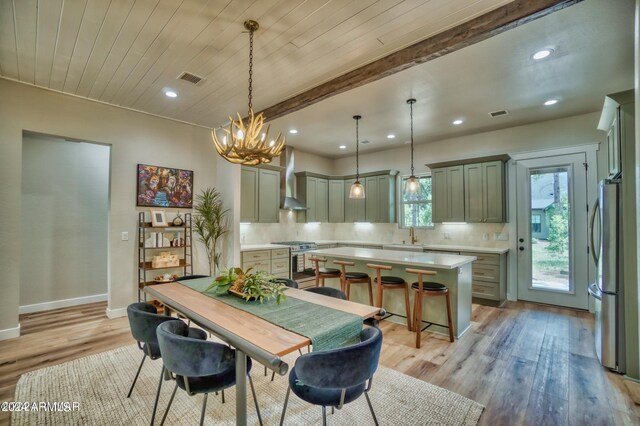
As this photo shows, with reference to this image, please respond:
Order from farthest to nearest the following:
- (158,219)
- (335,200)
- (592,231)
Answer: (335,200) < (158,219) < (592,231)

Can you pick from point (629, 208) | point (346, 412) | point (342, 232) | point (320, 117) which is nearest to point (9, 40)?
point (320, 117)

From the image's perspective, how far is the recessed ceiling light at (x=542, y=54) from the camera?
2.83m

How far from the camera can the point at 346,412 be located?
216 cm

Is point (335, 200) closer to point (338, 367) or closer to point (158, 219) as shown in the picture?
point (158, 219)

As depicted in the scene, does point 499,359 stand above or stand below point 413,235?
below

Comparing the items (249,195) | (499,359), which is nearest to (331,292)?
(499,359)

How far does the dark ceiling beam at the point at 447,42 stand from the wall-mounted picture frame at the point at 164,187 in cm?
250

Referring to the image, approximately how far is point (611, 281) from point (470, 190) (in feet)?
9.20

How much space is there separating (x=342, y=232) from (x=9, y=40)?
6379 millimetres

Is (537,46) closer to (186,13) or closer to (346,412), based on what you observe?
(186,13)

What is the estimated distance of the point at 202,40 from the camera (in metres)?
2.63

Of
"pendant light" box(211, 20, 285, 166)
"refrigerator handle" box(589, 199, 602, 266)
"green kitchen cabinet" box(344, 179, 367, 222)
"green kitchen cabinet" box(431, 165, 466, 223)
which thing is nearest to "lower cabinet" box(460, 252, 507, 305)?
"green kitchen cabinet" box(431, 165, 466, 223)

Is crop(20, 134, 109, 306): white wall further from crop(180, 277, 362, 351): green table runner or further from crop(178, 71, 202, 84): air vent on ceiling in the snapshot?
crop(180, 277, 362, 351): green table runner

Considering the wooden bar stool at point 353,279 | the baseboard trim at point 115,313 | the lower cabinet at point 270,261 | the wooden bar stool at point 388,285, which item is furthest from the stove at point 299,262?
the baseboard trim at point 115,313
